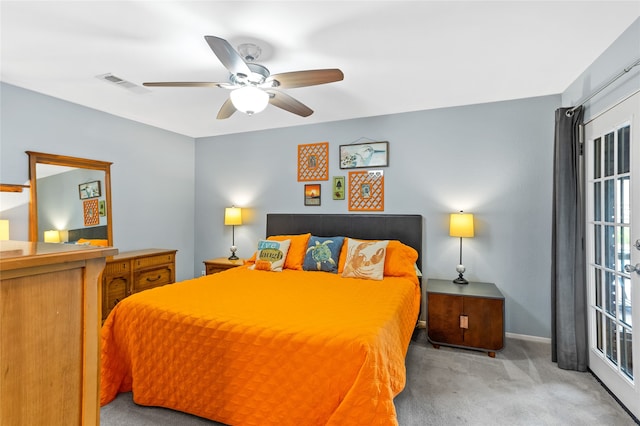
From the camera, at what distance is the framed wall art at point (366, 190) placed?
149 inches

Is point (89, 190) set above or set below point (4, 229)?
above

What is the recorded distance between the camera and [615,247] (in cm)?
225

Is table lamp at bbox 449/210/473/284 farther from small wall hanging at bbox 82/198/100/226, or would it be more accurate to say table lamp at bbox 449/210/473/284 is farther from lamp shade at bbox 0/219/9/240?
lamp shade at bbox 0/219/9/240

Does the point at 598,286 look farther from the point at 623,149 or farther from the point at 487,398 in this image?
the point at 487,398

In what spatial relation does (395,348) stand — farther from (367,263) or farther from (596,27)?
(596,27)

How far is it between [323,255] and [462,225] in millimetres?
1446

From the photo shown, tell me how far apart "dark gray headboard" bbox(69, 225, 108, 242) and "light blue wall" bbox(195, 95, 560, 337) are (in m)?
2.22

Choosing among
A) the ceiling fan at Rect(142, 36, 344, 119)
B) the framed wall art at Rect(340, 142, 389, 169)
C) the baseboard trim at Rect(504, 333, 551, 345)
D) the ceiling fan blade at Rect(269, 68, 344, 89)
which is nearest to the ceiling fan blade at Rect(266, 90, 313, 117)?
the ceiling fan at Rect(142, 36, 344, 119)

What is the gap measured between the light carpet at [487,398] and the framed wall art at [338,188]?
1.98 meters

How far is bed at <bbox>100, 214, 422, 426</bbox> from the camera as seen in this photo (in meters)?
1.58

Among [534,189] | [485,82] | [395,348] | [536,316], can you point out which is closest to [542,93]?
[485,82]

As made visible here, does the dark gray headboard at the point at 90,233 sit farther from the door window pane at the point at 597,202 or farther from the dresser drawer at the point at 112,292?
the door window pane at the point at 597,202

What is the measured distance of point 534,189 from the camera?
3.19m

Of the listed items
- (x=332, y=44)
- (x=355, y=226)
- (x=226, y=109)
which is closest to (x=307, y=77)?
(x=332, y=44)
